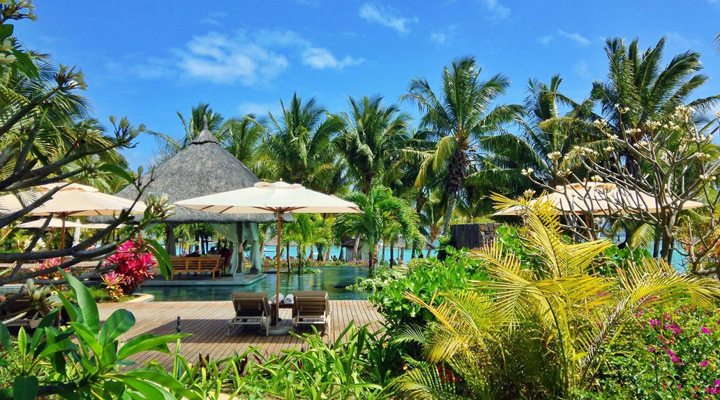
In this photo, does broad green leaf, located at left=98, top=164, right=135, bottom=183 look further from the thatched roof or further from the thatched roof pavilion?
the thatched roof pavilion

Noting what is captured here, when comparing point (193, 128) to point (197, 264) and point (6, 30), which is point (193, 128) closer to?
point (197, 264)

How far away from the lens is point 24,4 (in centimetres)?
116

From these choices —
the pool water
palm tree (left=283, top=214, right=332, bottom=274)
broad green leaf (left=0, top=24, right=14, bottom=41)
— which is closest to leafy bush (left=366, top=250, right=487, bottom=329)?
broad green leaf (left=0, top=24, right=14, bottom=41)

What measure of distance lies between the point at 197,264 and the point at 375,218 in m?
6.03

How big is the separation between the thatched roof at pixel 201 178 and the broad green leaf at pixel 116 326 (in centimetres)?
1434

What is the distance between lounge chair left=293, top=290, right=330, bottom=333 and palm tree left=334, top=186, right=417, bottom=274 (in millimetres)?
10319

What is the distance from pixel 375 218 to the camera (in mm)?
17266

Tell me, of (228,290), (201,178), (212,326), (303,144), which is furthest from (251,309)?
(303,144)

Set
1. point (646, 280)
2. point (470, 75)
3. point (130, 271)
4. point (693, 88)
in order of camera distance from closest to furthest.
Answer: point (646, 280), point (130, 271), point (693, 88), point (470, 75)

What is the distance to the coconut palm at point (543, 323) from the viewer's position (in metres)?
2.95

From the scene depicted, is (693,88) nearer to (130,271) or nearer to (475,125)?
(475,125)

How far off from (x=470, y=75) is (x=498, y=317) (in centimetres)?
2003

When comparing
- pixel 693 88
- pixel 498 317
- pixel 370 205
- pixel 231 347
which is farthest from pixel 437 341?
pixel 693 88

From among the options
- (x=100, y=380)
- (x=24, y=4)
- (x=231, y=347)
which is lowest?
(x=231, y=347)
